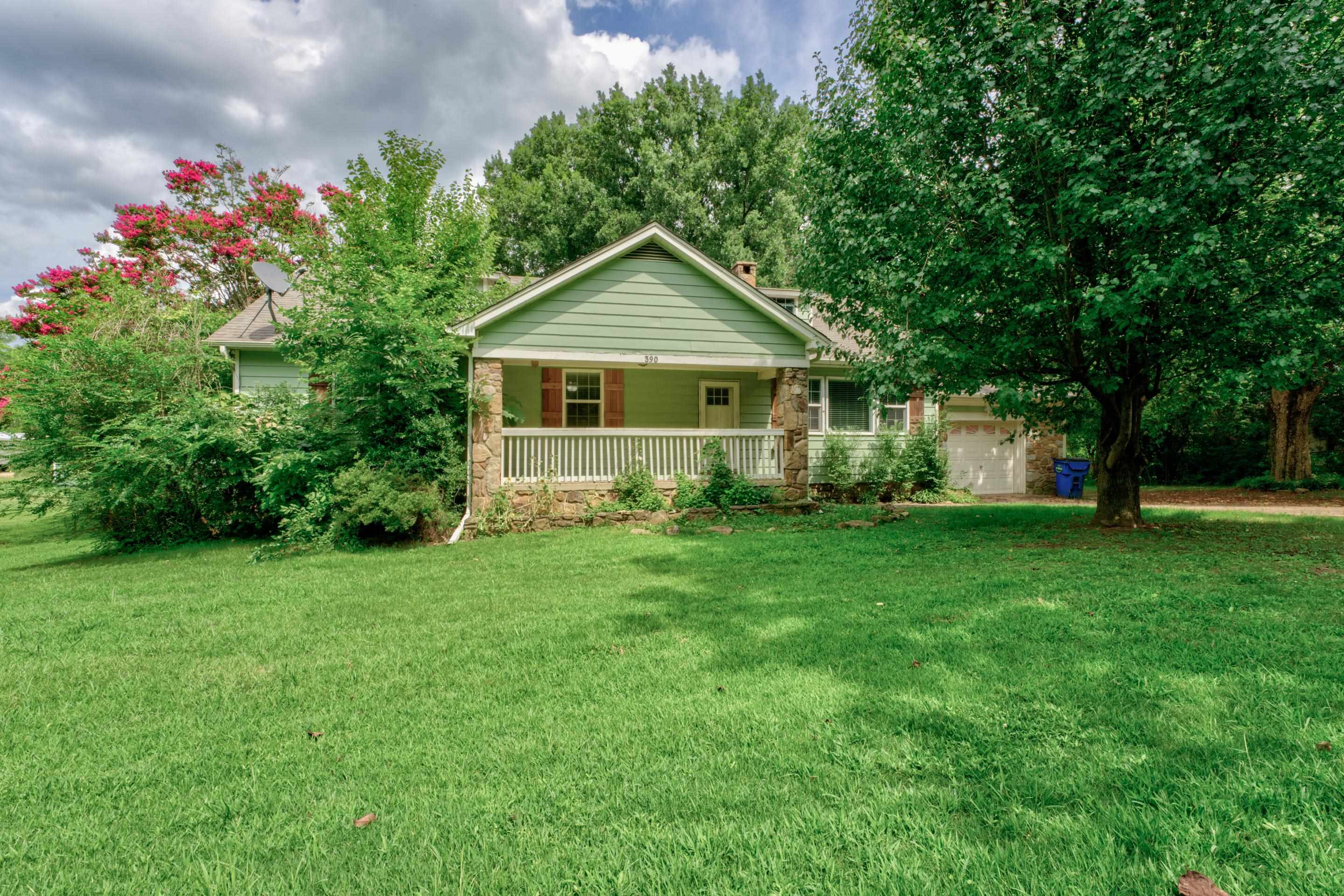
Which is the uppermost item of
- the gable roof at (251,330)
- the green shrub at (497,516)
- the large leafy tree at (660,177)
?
the large leafy tree at (660,177)

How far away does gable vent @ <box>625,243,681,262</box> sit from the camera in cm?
1121

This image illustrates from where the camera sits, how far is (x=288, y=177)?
937 inches

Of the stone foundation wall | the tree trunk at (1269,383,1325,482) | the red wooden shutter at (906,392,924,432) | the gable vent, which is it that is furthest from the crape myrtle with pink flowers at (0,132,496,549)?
the tree trunk at (1269,383,1325,482)

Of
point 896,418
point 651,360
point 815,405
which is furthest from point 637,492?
point 896,418

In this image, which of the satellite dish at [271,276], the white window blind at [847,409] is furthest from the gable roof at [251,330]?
the white window blind at [847,409]

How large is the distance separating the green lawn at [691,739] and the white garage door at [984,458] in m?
10.5

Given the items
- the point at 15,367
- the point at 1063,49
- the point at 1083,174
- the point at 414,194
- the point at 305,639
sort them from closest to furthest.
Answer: the point at 305,639
the point at 1083,174
the point at 1063,49
the point at 15,367
the point at 414,194

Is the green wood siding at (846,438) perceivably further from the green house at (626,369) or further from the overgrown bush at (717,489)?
the overgrown bush at (717,489)

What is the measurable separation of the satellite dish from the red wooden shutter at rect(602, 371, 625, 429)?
282 inches

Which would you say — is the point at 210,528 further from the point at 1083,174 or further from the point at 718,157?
the point at 718,157

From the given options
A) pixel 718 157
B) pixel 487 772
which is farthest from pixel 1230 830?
pixel 718 157

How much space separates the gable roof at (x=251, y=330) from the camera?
1277 cm

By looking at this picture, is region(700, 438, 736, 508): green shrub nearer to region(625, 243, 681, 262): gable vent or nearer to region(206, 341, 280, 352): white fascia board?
region(625, 243, 681, 262): gable vent

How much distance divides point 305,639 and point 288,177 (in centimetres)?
2620
